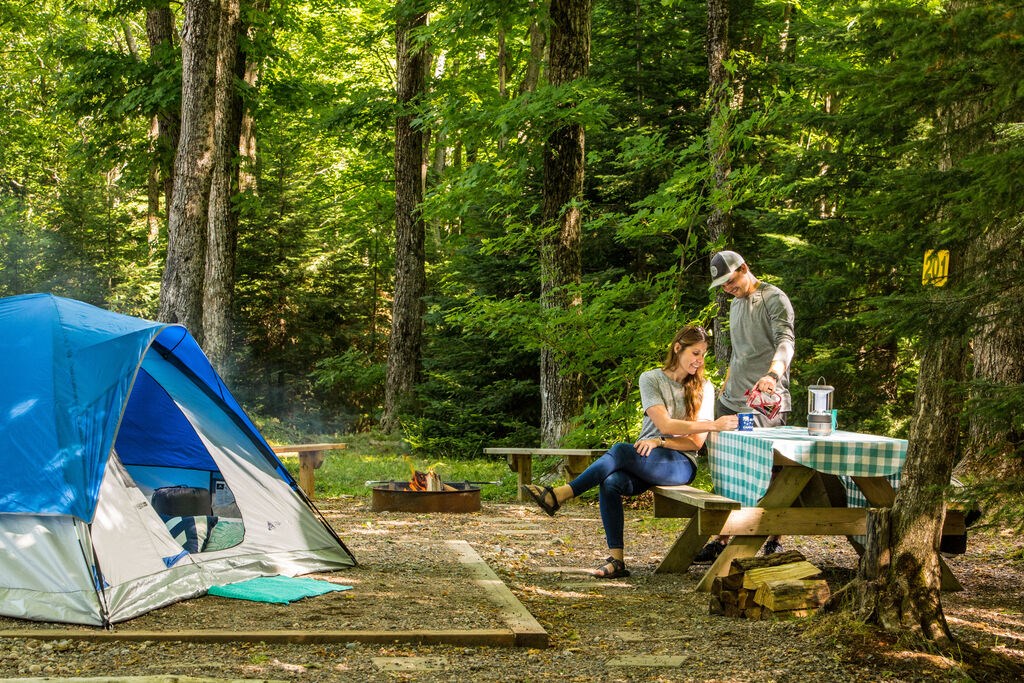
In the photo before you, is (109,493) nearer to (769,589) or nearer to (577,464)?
Result: (769,589)

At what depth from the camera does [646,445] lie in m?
6.00

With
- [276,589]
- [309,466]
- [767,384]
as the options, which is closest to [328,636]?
[276,589]

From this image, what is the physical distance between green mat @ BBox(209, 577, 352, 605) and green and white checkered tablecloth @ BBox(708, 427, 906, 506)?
230 centimetres

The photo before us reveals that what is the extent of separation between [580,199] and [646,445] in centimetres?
486

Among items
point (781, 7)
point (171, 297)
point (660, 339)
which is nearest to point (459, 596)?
point (660, 339)

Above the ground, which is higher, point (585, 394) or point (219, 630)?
point (585, 394)

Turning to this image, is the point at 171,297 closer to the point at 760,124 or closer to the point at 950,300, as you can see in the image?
the point at 760,124

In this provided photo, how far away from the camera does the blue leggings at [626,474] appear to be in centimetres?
605

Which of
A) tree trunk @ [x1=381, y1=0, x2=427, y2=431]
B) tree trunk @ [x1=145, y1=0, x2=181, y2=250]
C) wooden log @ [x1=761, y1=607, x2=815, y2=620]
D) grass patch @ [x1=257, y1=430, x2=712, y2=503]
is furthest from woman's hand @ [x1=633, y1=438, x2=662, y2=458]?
tree trunk @ [x1=145, y1=0, x2=181, y2=250]

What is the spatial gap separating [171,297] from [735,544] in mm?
9178

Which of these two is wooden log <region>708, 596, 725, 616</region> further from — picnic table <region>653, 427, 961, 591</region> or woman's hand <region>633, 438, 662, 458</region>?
woman's hand <region>633, 438, 662, 458</region>

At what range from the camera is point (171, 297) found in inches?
497

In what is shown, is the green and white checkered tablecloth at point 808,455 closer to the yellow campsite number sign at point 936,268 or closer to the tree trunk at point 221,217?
the yellow campsite number sign at point 936,268

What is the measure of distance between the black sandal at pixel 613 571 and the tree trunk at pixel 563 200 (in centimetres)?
412
